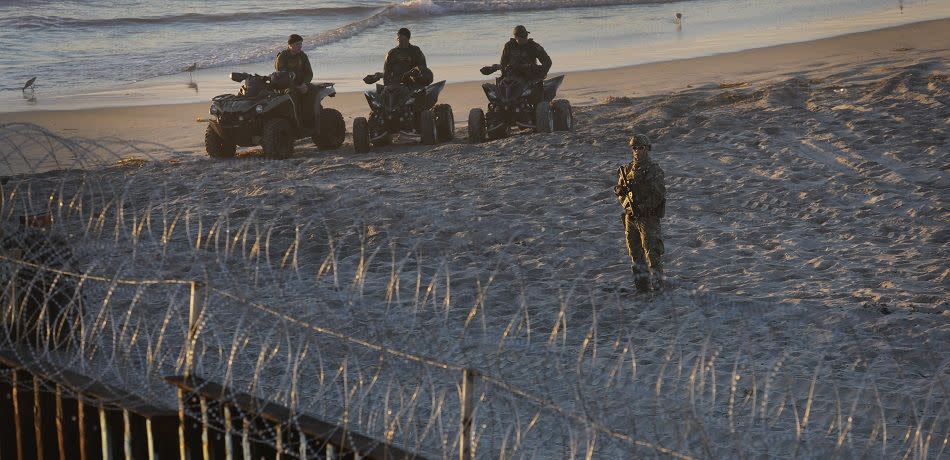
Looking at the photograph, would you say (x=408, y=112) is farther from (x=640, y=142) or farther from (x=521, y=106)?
(x=640, y=142)

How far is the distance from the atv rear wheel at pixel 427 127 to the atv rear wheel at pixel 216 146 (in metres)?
2.37

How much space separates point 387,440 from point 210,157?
12.6 metres

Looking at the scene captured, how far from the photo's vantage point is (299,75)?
16.4m

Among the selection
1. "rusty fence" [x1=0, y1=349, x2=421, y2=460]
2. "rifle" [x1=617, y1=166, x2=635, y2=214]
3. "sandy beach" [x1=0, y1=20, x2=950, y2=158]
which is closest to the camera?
"rusty fence" [x1=0, y1=349, x2=421, y2=460]

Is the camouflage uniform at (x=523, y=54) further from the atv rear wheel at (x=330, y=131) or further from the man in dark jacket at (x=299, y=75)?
the man in dark jacket at (x=299, y=75)

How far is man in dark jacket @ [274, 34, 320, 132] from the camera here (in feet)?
53.3

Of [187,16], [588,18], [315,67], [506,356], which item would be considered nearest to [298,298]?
[506,356]

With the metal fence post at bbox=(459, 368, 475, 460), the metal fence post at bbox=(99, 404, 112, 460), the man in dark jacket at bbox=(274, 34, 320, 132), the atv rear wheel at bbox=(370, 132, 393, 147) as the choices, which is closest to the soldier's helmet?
the metal fence post at bbox=(99, 404, 112, 460)

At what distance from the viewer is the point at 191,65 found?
30.8 metres

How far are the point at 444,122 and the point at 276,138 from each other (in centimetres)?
220

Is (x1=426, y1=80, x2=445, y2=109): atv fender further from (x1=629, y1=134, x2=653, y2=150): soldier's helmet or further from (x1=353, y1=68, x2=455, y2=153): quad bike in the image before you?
(x1=629, y1=134, x2=653, y2=150): soldier's helmet

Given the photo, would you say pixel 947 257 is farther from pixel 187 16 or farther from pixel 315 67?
pixel 187 16

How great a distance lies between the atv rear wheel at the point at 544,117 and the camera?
16.5 meters

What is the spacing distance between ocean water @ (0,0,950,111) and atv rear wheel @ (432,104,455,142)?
320 inches
